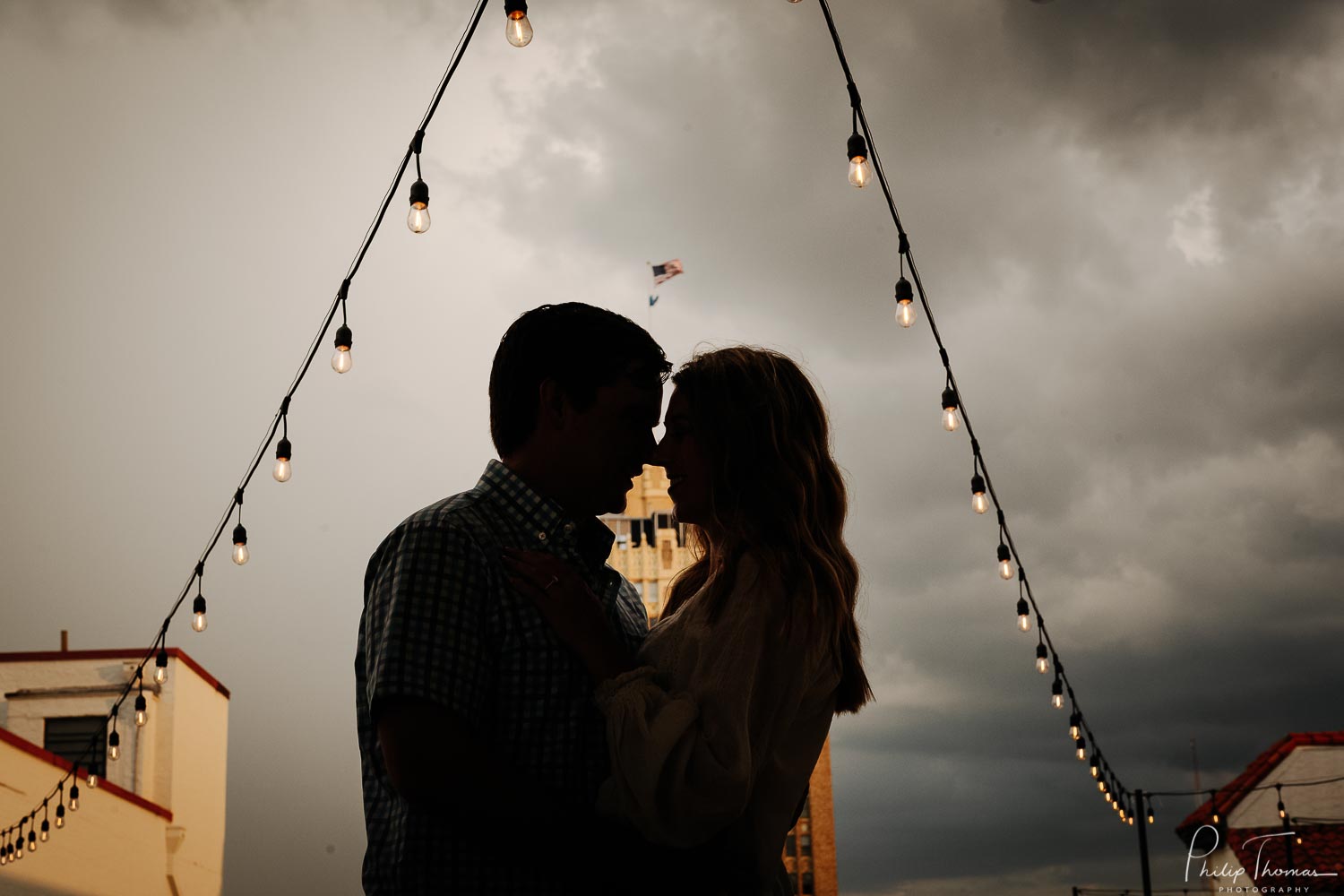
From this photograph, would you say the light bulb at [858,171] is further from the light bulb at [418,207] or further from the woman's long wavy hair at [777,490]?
the woman's long wavy hair at [777,490]

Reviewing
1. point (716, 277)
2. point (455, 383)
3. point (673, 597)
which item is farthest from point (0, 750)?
point (716, 277)

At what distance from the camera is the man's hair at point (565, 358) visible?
2633 mm

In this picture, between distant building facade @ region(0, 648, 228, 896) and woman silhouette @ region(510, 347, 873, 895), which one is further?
distant building facade @ region(0, 648, 228, 896)

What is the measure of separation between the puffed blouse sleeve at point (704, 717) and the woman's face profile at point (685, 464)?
33 cm

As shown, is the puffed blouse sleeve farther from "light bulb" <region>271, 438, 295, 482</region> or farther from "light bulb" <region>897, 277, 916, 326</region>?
"light bulb" <region>271, 438, 295, 482</region>

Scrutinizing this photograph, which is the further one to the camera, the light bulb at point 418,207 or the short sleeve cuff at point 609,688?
the light bulb at point 418,207

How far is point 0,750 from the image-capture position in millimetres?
15586

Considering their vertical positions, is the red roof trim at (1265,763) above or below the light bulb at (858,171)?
below

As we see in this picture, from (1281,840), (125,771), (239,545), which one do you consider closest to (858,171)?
(239,545)

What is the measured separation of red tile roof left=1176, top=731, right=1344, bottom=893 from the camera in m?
20.3

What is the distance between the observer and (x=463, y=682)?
2.13 m

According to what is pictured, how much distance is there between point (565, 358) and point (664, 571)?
34.7 meters

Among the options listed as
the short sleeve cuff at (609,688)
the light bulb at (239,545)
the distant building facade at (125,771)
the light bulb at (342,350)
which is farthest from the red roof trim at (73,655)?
the short sleeve cuff at (609,688)

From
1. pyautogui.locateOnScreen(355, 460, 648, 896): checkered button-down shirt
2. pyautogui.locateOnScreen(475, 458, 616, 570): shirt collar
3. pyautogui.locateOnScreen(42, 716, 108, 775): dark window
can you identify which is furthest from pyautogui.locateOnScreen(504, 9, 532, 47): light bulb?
pyautogui.locateOnScreen(42, 716, 108, 775): dark window
